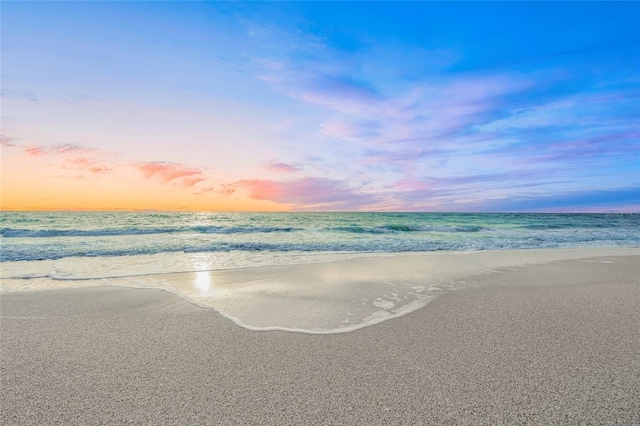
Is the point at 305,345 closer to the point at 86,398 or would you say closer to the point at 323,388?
the point at 323,388

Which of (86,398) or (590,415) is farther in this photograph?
(86,398)

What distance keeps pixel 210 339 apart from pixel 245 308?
1350 mm

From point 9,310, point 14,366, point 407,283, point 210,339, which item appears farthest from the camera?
point 407,283

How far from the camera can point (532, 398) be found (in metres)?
2.71

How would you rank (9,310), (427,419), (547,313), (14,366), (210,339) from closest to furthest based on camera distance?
(427,419) → (14,366) → (210,339) → (547,313) → (9,310)

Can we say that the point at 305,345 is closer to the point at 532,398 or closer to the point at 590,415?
the point at 532,398

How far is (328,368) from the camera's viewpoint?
3252mm

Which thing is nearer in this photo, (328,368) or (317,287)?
(328,368)

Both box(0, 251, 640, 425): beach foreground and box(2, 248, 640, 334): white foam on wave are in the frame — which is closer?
box(0, 251, 640, 425): beach foreground

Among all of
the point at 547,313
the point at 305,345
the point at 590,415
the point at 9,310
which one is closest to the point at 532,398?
the point at 590,415

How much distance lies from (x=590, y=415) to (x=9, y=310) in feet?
24.8

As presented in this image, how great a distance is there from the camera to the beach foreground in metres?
2.56

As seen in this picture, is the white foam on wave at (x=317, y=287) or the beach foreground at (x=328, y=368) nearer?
the beach foreground at (x=328, y=368)

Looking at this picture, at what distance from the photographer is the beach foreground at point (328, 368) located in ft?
8.41
